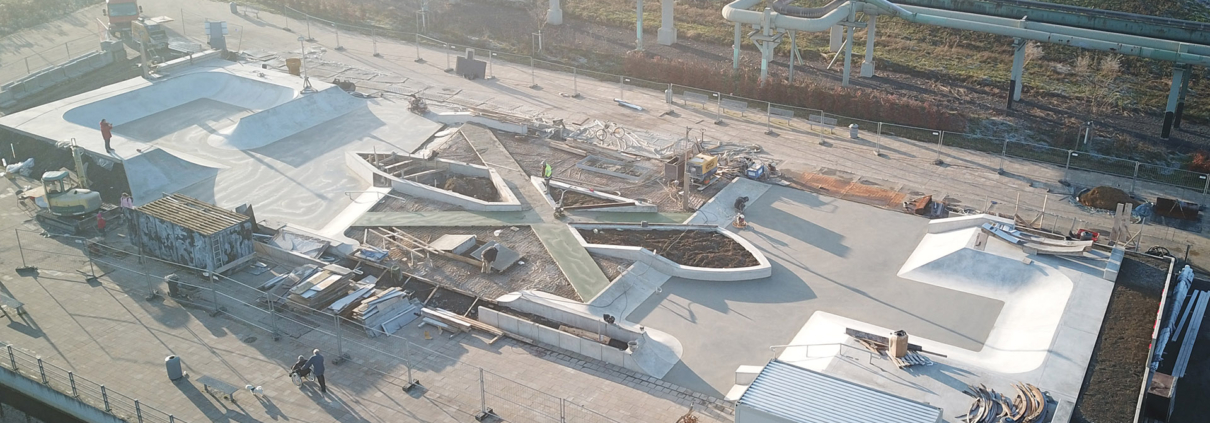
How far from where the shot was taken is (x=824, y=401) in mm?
27422

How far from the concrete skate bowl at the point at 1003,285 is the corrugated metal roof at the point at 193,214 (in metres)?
25.6

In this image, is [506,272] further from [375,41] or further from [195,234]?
[375,41]

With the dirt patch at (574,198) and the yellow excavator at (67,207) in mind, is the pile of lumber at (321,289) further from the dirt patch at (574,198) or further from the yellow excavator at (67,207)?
the yellow excavator at (67,207)

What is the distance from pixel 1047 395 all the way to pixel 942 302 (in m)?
6.94

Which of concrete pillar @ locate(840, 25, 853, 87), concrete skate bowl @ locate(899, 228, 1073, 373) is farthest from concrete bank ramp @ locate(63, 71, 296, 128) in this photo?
concrete skate bowl @ locate(899, 228, 1073, 373)

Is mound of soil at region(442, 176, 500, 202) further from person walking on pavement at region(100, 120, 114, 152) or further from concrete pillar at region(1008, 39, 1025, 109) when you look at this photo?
concrete pillar at region(1008, 39, 1025, 109)

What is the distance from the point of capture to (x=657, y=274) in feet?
129

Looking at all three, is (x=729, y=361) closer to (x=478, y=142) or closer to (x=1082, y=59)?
(x=478, y=142)

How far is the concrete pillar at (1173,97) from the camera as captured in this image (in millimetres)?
52906

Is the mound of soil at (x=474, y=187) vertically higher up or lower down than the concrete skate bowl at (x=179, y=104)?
lower down

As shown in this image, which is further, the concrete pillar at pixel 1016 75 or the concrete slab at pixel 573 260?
the concrete pillar at pixel 1016 75

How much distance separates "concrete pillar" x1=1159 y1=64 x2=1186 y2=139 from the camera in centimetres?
5291

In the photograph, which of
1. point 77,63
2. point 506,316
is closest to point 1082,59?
point 506,316

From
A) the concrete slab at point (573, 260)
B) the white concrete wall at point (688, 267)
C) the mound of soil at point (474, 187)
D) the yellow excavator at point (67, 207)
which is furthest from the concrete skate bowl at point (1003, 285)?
the yellow excavator at point (67, 207)
